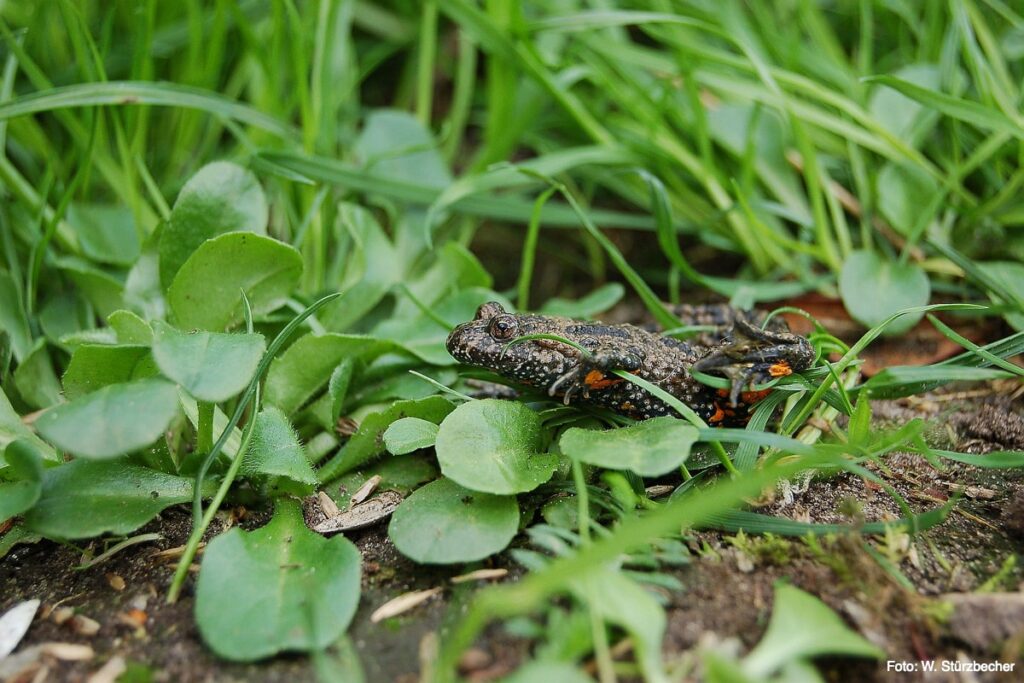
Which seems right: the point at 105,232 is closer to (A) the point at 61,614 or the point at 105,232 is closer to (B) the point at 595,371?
(A) the point at 61,614

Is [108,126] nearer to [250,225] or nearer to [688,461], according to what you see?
[250,225]

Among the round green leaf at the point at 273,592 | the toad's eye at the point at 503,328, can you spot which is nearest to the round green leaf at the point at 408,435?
the round green leaf at the point at 273,592

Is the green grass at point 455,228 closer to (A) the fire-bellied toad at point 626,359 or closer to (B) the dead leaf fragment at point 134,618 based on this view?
(A) the fire-bellied toad at point 626,359

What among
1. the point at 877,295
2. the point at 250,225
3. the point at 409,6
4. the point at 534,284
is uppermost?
the point at 409,6

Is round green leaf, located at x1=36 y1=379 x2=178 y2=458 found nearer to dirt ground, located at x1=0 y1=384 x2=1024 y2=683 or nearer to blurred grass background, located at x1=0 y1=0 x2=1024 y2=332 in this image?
dirt ground, located at x1=0 y1=384 x2=1024 y2=683

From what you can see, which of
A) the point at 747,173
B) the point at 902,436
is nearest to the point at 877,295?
the point at 747,173

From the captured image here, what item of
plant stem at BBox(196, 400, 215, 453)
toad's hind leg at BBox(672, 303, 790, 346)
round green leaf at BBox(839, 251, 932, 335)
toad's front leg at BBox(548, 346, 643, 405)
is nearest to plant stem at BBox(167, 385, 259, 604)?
plant stem at BBox(196, 400, 215, 453)
